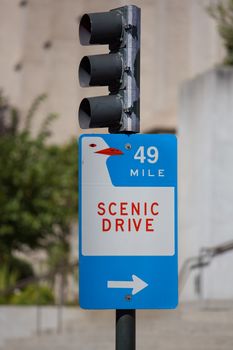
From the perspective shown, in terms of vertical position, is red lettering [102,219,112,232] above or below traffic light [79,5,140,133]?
below

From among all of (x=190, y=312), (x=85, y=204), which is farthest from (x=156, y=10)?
(x=85, y=204)

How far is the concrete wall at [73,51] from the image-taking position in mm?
41219

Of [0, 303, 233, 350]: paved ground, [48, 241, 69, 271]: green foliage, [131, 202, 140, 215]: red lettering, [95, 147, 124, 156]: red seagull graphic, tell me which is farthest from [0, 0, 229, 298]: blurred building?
[131, 202, 140, 215]: red lettering

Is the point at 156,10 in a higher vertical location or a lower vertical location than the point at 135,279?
higher

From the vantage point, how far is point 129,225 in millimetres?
6379

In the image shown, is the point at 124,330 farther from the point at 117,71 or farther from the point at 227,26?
the point at 227,26

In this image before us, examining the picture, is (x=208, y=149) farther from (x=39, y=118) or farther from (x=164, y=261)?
(x=39, y=118)

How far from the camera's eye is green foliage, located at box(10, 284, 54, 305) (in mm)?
21895

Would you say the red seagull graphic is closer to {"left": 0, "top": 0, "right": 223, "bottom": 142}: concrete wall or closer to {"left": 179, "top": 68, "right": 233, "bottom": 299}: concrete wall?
{"left": 179, "top": 68, "right": 233, "bottom": 299}: concrete wall

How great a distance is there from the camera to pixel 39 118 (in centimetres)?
4362

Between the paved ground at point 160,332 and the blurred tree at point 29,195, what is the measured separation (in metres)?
7.36

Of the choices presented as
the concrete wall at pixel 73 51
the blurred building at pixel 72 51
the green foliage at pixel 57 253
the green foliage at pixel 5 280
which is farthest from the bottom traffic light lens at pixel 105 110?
the blurred building at pixel 72 51

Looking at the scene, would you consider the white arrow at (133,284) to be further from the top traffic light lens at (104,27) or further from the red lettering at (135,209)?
the top traffic light lens at (104,27)

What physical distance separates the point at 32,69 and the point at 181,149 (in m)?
25.1
